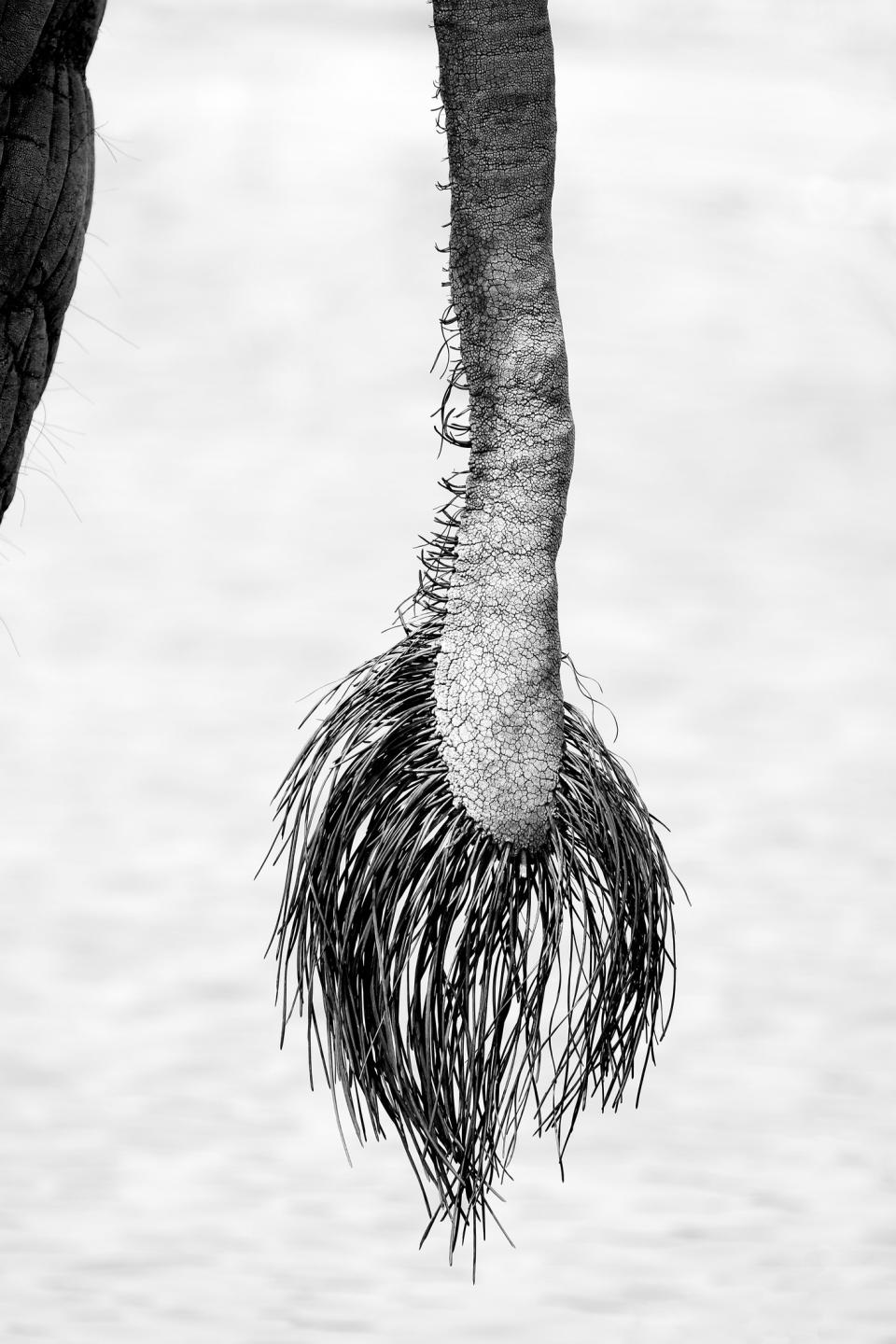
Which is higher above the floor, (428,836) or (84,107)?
(84,107)

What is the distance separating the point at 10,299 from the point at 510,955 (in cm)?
18

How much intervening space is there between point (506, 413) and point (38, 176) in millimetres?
107

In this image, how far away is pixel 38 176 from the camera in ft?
1.12

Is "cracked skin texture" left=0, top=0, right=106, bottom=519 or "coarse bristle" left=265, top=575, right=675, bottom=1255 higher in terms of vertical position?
"cracked skin texture" left=0, top=0, right=106, bottom=519

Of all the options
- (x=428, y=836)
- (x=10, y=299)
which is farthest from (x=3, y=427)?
(x=428, y=836)

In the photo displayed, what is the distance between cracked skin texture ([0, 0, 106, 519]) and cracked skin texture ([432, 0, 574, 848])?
0.26 ft

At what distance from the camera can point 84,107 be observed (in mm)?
354

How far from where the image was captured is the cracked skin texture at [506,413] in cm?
37

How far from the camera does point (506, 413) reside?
14.8 inches

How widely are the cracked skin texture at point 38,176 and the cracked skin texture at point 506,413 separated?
0.08m

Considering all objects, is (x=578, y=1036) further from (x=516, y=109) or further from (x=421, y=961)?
(x=516, y=109)

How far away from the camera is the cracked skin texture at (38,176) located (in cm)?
Result: 34

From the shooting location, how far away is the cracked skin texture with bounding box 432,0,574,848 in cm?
37

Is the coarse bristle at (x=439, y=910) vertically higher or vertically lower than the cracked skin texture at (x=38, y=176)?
lower
